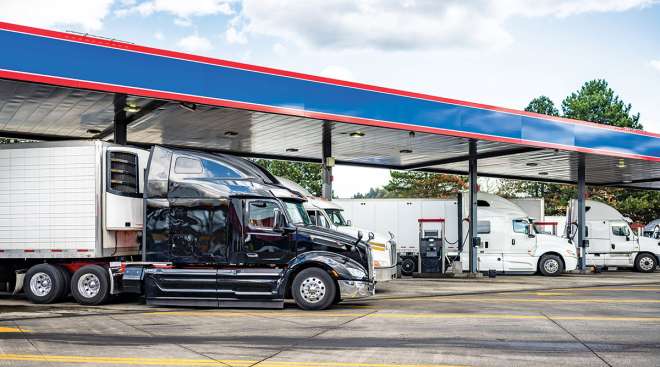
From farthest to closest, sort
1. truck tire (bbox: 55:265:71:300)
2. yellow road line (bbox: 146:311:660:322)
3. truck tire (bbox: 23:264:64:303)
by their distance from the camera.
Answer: truck tire (bbox: 55:265:71:300) < truck tire (bbox: 23:264:64:303) < yellow road line (bbox: 146:311:660:322)

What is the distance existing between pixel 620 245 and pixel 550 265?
4.90m

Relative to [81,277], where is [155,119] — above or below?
above

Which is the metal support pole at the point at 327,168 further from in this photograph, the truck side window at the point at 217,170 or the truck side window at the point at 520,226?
the truck side window at the point at 217,170

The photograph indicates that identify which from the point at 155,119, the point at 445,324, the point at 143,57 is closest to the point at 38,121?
the point at 155,119

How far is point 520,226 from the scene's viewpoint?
24719 mm

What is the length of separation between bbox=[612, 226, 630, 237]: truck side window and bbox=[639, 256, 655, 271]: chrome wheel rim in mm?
1218

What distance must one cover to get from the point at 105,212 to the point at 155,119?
18.2 feet

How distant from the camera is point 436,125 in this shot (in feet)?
66.6

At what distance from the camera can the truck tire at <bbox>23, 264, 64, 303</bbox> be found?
1423 centimetres

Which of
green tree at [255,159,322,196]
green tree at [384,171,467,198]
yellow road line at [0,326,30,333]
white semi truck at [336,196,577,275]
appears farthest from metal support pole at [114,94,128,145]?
green tree at [384,171,467,198]

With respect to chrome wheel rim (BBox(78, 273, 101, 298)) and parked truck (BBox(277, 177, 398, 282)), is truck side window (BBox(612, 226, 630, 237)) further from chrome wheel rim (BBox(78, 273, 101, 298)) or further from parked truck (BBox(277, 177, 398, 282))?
chrome wheel rim (BBox(78, 273, 101, 298))

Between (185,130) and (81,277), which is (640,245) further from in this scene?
(81,277)

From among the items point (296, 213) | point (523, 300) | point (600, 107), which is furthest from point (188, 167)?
point (600, 107)

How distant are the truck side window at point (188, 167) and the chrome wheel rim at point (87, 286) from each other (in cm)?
278
